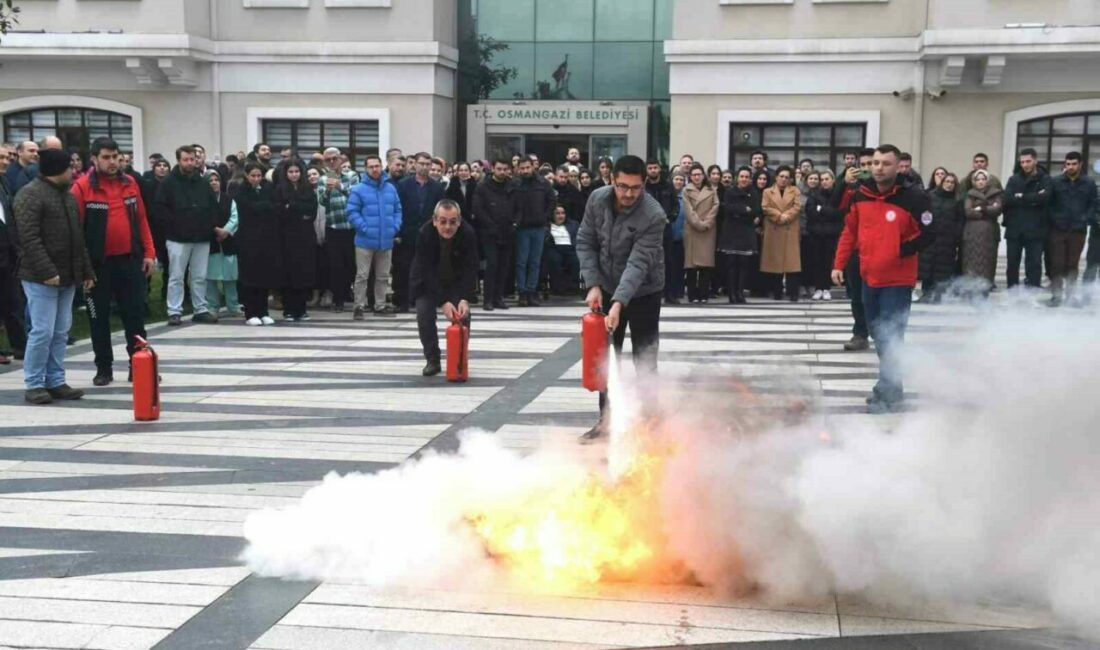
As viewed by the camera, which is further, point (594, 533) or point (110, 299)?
point (110, 299)

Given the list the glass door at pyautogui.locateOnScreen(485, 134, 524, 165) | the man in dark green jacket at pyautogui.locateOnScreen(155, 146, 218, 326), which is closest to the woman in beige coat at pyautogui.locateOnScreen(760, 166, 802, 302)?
the man in dark green jacket at pyautogui.locateOnScreen(155, 146, 218, 326)

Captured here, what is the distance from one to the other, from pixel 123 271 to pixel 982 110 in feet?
54.1

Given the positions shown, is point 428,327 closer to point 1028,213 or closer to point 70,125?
point 1028,213

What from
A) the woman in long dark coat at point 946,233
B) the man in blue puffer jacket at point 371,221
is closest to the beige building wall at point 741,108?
the woman in long dark coat at point 946,233

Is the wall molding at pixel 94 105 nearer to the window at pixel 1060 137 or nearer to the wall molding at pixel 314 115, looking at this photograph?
the wall molding at pixel 314 115

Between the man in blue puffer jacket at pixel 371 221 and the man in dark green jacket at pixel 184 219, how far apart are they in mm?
1796

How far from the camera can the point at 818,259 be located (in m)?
17.9

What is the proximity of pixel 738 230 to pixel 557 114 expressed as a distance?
322 inches

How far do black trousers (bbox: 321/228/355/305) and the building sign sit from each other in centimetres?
942

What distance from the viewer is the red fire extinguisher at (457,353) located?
1050cm

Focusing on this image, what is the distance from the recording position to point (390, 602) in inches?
200

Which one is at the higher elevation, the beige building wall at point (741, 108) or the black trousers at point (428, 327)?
the beige building wall at point (741, 108)

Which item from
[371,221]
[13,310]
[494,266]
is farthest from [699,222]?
[13,310]

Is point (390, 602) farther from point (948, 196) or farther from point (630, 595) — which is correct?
point (948, 196)
